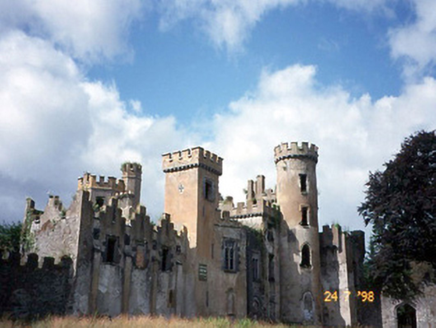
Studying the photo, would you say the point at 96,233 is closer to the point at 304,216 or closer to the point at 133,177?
the point at 304,216

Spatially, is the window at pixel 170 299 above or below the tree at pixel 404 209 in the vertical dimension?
below

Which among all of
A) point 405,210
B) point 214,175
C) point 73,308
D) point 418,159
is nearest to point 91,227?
point 73,308

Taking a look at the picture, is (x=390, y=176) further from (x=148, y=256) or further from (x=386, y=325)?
(x=148, y=256)

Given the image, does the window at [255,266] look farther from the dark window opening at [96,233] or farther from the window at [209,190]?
the dark window opening at [96,233]

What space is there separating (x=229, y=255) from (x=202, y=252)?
2.62 metres

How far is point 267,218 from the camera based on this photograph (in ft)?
125

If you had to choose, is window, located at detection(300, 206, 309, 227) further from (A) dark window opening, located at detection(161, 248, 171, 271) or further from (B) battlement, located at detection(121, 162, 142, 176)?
(B) battlement, located at detection(121, 162, 142, 176)

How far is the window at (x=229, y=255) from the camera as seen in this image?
33750mm

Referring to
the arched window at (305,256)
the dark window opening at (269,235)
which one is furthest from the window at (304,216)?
the dark window opening at (269,235)

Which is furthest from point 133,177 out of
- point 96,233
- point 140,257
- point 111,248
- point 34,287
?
point 34,287

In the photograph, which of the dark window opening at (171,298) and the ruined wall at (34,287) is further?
the dark window opening at (171,298)

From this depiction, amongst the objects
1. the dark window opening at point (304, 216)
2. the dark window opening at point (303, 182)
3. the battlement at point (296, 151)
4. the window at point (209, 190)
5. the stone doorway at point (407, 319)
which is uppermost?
the battlement at point (296, 151)

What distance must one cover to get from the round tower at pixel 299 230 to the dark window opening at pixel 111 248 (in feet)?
52.3

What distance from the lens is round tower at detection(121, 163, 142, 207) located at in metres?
51.1
